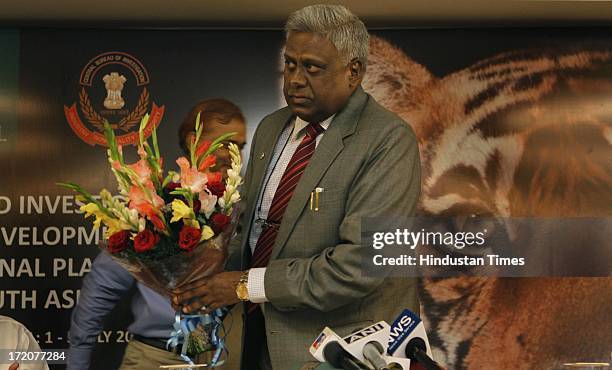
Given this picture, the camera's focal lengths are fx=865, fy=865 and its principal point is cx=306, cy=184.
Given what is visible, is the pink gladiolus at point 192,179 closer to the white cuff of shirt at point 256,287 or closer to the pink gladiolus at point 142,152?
the pink gladiolus at point 142,152

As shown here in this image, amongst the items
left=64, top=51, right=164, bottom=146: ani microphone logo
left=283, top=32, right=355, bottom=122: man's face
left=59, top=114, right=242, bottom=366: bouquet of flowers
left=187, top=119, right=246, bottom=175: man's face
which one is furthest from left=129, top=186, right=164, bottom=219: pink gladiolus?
left=64, top=51, right=164, bottom=146: ani microphone logo

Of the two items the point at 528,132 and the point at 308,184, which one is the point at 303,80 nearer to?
the point at 308,184

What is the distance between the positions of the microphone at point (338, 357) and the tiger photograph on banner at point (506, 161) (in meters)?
2.39

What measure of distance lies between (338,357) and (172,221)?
0.54 m

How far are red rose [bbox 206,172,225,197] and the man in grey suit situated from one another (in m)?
0.22

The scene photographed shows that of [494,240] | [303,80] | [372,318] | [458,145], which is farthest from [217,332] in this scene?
[458,145]

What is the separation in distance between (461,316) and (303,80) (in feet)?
7.10

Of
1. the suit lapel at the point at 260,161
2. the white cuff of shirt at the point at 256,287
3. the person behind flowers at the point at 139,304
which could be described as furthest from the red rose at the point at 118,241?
the person behind flowers at the point at 139,304

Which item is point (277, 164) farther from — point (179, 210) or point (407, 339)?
point (407, 339)

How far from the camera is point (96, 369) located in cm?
397

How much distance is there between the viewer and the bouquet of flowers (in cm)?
198

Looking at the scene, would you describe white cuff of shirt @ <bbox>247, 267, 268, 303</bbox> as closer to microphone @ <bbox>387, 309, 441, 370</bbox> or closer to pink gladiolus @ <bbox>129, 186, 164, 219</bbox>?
pink gladiolus @ <bbox>129, 186, 164, 219</bbox>

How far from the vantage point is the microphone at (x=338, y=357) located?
167 centimetres

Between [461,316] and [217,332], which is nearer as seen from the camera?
[217,332]
